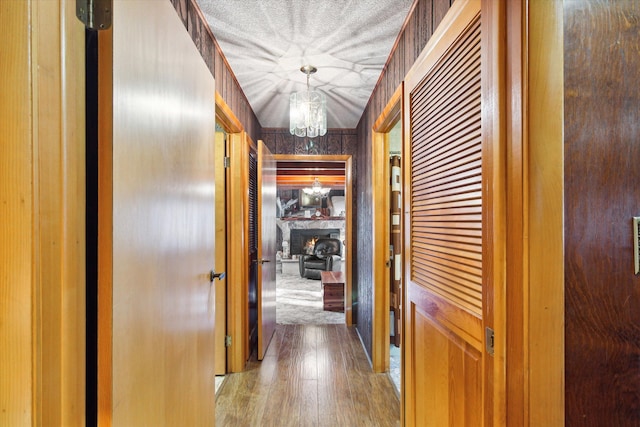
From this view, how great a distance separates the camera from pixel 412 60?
1.66 m

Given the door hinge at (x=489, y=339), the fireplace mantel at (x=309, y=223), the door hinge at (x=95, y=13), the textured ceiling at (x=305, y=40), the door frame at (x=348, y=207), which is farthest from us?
the fireplace mantel at (x=309, y=223)

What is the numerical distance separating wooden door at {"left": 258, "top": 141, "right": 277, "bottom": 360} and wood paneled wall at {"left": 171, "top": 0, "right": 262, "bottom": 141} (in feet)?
1.18

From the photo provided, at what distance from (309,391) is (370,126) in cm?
223

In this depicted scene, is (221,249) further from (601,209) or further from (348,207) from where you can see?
(601,209)

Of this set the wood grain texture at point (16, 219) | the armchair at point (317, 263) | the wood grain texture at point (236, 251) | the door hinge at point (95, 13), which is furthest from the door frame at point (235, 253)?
the armchair at point (317, 263)

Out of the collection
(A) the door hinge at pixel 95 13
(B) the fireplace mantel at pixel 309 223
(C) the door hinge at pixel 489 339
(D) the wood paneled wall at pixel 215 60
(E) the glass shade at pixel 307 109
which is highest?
(D) the wood paneled wall at pixel 215 60

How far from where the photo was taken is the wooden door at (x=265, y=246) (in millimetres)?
2703

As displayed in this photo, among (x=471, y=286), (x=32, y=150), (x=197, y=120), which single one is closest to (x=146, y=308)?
(x=32, y=150)

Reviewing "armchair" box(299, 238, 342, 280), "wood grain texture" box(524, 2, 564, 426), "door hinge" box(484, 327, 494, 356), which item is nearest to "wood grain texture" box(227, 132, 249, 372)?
"door hinge" box(484, 327, 494, 356)

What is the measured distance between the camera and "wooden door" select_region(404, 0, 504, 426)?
2.88 ft

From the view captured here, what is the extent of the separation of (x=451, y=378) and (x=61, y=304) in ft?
3.96

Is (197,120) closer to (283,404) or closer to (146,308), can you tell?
(146,308)

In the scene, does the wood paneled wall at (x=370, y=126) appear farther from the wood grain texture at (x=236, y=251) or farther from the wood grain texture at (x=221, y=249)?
the wood grain texture at (x=221, y=249)

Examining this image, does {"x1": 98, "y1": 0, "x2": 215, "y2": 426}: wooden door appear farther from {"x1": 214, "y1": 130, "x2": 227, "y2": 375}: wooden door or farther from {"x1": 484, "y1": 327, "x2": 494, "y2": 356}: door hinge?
{"x1": 214, "y1": 130, "x2": 227, "y2": 375}: wooden door
